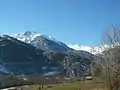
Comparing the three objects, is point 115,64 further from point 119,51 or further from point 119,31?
point 119,31

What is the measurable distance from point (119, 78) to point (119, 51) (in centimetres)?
536

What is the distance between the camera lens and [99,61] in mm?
71500

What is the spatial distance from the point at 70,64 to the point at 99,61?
12278 centimetres

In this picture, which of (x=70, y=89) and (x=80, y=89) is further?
(x=70, y=89)

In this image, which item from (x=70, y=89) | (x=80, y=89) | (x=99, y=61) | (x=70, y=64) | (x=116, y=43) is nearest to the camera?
(x=116, y=43)

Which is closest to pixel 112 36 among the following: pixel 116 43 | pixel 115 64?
pixel 116 43

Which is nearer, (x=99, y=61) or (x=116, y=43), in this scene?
(x=116, y=43)

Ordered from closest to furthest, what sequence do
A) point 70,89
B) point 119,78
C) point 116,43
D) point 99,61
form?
point 119,78
point 116,43
point 99,61
point 70,89

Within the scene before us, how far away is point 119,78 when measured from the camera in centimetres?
6181

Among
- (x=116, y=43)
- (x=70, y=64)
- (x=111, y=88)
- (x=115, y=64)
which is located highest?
(x=70, y=64)

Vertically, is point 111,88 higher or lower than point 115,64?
lower

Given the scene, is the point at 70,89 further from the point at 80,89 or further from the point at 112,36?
the point at 112,36

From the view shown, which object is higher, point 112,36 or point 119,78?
Answer: point 112,36

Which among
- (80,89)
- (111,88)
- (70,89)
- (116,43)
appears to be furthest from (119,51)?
(70,89)
